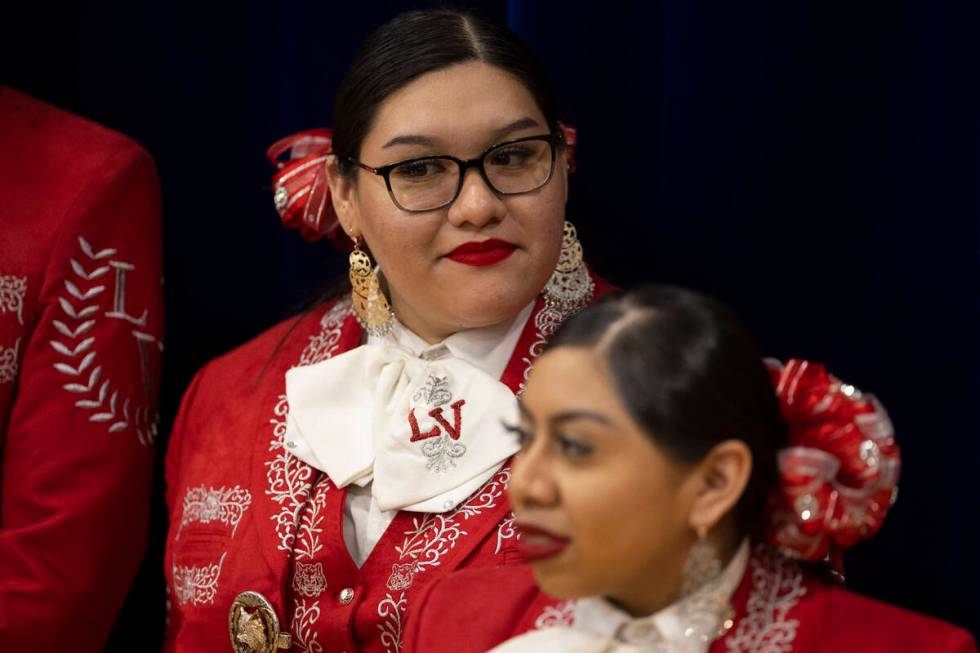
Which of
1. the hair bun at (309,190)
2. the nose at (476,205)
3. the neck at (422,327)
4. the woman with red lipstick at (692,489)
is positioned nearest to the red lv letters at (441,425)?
the neck at (422,327)

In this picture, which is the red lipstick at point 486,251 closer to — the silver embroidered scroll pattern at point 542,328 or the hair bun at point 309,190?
the silver embroidered scroll pattern at point 542,328

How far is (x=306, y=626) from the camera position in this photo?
1748 millimetres

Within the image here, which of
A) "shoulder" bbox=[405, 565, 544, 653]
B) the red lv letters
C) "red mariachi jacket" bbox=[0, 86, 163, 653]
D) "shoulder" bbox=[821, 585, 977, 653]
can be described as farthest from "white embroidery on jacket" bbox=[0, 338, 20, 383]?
"shoulder" bbox=[821, 585, 977, 653]

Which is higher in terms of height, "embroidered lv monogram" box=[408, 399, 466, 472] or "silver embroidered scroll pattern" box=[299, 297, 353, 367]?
"silver embroidered scroll pattern" box=[299, 297, 353, 367]

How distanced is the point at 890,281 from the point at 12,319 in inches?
42.7

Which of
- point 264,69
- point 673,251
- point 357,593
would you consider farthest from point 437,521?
point 264,69

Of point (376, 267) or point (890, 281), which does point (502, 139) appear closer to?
point (376, 267)

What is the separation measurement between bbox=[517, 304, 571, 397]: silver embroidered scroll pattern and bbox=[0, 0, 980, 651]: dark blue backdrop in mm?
209

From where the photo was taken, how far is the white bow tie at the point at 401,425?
1.71 m

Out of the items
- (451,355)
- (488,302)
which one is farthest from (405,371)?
(488,302)

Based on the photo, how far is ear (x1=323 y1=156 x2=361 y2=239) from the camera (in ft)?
6.03

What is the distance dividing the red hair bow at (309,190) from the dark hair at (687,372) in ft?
2.46

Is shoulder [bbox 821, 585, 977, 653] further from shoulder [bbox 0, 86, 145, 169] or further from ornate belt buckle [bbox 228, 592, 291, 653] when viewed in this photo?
shoulder [bbox 0, 86, 145, 169]

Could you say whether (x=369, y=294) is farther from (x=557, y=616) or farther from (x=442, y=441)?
(x=557, y=616)
